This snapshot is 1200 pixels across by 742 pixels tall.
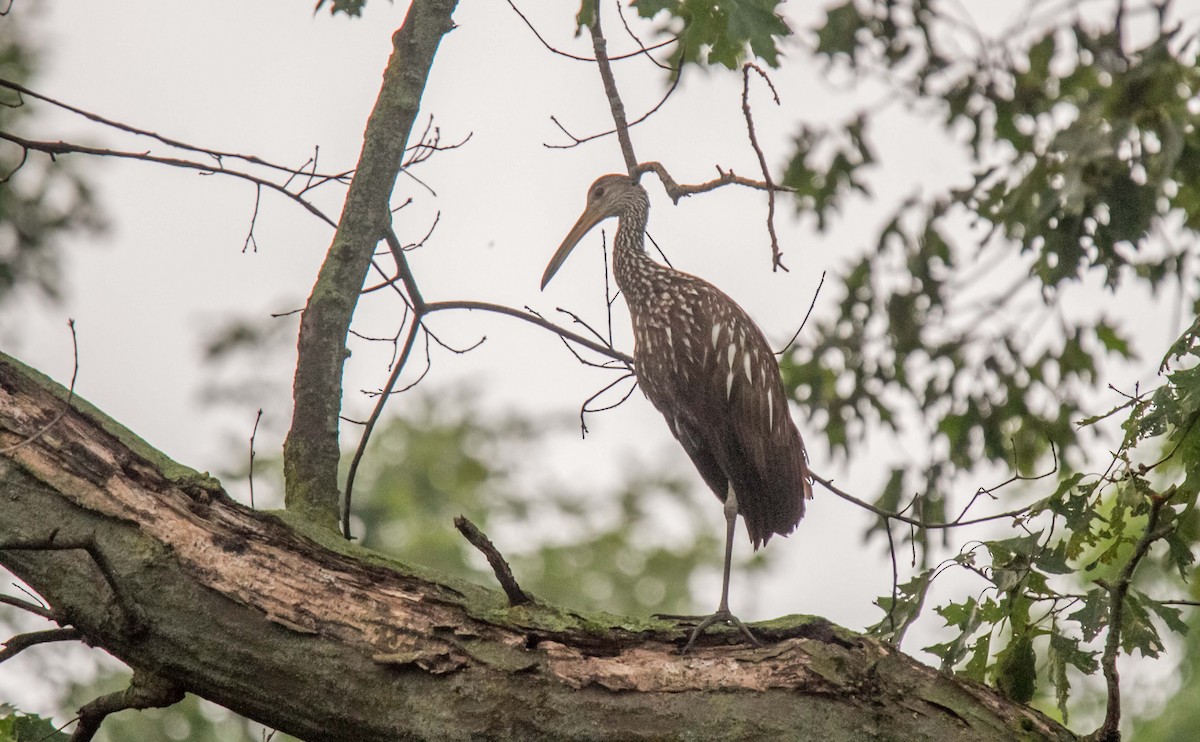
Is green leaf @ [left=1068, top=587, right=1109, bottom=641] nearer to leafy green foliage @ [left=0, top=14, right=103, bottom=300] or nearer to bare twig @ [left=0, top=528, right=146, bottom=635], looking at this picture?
bare twig @ [left=0, top=528, right=146, bottom=635]

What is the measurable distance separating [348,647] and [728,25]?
183 centimetres

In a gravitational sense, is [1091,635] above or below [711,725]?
above

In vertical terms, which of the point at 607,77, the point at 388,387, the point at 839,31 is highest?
the point at 839,31

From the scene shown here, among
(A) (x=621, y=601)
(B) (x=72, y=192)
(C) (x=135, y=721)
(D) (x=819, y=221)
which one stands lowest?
(C) (x=135, y=721)

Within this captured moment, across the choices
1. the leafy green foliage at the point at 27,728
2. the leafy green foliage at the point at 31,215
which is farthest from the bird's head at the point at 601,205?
the leafy green foliage at the point at 31,215

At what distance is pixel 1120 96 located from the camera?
5.34 m

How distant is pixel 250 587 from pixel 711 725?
102 cm

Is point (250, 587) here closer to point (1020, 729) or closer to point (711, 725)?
point (711, 725)

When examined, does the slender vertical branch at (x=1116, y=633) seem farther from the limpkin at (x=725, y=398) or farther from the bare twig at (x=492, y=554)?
the limpkin at (x=725, y=398)

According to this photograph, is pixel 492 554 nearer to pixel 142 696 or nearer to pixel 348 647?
pixel 348 647

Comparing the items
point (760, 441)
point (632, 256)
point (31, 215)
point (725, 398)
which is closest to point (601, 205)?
point (632, 256)

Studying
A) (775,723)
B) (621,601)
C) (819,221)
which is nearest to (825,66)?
(819,221)

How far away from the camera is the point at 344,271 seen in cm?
350

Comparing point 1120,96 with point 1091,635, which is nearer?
point 1091,635
